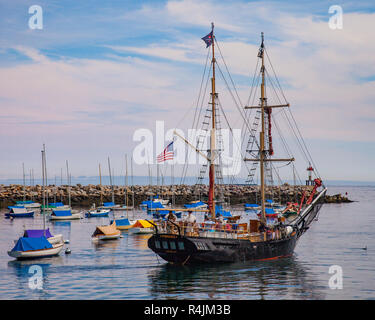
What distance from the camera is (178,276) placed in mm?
40469

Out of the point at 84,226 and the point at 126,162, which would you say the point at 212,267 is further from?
the point at 126,162

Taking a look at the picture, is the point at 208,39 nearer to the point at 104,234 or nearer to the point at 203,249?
the point at 203,249

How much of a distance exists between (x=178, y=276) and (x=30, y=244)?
17.4 meters

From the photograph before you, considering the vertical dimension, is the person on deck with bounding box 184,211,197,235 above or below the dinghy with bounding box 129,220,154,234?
above

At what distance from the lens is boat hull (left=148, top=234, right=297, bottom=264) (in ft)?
140

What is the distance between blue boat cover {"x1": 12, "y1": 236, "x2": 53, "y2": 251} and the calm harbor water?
57.6 inches

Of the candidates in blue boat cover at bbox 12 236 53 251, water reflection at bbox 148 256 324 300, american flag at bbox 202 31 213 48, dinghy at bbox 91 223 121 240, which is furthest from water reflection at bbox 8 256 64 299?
american flag at bbox 202 31 213 48

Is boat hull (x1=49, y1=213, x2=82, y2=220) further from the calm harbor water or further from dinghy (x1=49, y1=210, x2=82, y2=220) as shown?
the calm harbor water

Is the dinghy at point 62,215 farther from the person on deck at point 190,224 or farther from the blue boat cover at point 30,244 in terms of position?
the person on deck at point 190,224

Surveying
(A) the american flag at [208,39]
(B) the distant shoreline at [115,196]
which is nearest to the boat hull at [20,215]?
(B) the distant shoreline at [115,196]

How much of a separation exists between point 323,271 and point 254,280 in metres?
9.42

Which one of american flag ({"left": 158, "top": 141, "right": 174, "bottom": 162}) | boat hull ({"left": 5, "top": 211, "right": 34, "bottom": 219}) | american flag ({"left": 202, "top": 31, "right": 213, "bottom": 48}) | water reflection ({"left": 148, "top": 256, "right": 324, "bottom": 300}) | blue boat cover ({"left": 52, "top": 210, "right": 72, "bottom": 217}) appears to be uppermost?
american flag ({"left": 202, "top": 31, "right": 213, "bottom": 48})

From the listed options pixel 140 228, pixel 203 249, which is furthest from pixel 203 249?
pixel 140 228

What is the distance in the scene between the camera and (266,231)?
155 feet
